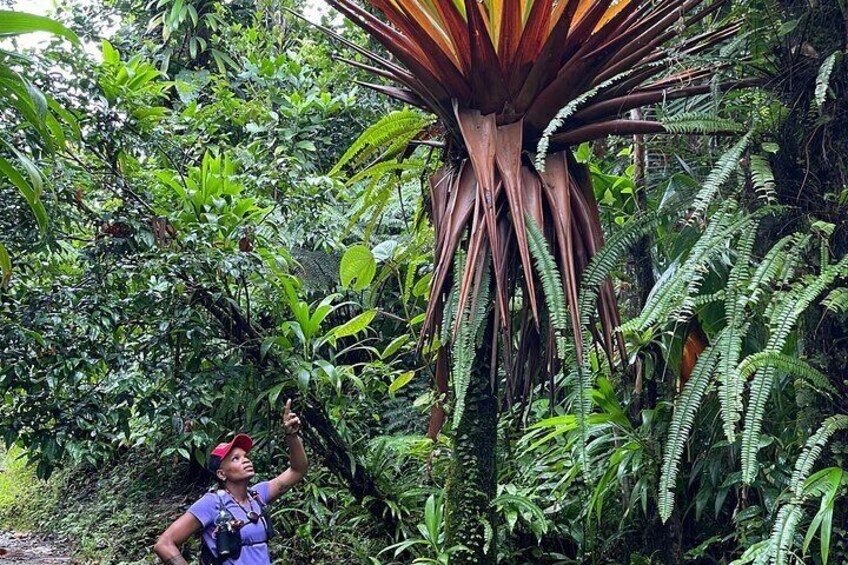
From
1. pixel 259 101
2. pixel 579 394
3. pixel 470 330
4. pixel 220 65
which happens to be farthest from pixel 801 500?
pixel 220 65

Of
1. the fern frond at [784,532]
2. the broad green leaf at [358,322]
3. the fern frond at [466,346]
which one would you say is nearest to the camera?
the fern frond at [784,532]

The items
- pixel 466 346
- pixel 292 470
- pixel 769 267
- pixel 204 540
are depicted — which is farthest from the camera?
pixel 292 470

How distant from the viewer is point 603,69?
302cm

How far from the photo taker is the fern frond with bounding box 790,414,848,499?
7.84ft

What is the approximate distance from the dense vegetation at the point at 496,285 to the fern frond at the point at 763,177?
0.04 ft

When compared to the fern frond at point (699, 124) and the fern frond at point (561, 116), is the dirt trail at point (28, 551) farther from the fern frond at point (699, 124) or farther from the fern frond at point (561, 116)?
the fern frond at point (699, 124)

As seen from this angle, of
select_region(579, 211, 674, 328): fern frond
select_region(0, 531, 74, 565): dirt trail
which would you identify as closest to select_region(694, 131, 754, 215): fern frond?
select_region(579, 211, 674, 328): fern frond

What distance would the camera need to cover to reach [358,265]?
411 cm

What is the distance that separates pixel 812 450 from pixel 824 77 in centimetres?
109

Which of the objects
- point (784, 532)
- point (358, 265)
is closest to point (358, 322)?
point (358, 265)

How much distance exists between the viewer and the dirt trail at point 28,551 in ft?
20.1

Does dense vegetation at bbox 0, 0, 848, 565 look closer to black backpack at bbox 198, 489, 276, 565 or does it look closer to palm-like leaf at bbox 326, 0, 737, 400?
palm-like leaf at bbox 326, 0, 737, 400

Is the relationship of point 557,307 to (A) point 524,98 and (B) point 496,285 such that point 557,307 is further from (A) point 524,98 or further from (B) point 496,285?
(A) point 524,98

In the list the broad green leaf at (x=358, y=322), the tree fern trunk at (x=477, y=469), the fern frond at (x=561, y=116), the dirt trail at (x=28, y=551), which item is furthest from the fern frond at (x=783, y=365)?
the dirt trail at (x=28, y=551)
